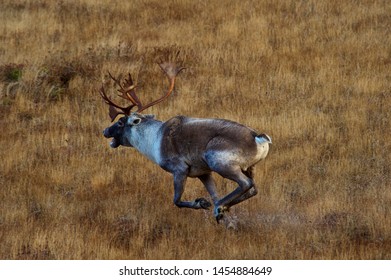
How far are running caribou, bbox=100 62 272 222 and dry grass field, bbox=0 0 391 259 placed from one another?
480mm

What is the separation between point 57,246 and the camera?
30.1 ft

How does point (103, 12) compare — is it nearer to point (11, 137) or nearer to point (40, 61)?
point (40, 61)

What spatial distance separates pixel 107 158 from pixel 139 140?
2398mm

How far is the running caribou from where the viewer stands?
29.7ft

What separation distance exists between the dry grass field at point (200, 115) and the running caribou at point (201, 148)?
0.48 meters

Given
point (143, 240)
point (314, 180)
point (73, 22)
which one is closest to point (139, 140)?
point (143, 240)

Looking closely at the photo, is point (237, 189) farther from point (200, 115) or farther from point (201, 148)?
point (200, 115)

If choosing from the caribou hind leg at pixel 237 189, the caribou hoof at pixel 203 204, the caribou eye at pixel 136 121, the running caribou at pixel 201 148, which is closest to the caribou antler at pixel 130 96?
the running caribou at pixel 201 148

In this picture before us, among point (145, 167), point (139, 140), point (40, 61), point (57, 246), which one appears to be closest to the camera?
point (57, 246)

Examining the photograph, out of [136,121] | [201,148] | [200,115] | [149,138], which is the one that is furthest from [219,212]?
[200,115]

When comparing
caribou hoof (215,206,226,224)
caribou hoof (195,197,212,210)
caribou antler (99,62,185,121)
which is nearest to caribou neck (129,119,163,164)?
caribou antler (99,62,185,121)

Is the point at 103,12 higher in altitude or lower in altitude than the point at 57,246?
higher

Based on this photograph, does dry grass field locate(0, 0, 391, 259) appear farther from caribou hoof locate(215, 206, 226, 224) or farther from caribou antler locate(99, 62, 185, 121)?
caribou antler locate(99, 62, 185, 121)

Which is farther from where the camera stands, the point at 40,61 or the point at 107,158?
the point at 40,61
